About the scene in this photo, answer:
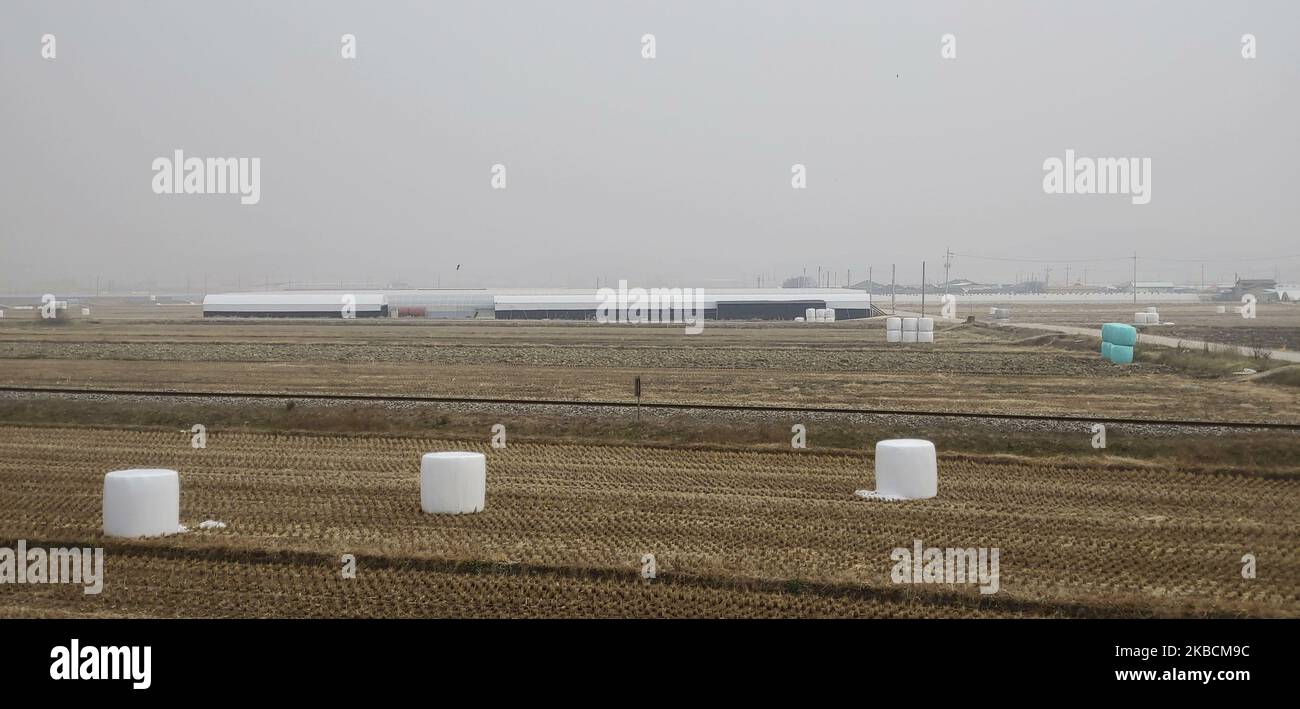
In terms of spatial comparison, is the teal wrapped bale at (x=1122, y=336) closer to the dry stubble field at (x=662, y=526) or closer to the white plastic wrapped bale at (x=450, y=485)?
the dry stubble field at (x=662, y=526)

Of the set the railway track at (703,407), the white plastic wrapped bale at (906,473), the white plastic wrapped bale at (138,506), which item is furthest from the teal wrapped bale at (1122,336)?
the white plastic wrapped bale at (138,506)

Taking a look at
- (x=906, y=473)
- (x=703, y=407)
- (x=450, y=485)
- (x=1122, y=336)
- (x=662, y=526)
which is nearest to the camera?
(x=662, y=526)

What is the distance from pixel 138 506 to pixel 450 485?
477 cm

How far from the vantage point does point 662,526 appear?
60.1 ft

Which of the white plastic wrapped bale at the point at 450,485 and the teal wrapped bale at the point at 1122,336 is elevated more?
the teal wrapped bale at the point at 1122,336

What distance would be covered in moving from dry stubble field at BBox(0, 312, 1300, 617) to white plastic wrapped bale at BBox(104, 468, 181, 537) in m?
0.39

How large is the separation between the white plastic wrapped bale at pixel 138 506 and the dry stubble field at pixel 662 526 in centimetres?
39

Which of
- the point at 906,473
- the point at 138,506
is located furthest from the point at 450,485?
the point at 906,473

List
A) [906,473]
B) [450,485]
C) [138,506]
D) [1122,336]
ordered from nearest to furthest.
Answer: [138,506] → [450,485] → [906,473] → [1122,336]

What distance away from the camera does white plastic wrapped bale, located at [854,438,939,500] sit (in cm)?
2050

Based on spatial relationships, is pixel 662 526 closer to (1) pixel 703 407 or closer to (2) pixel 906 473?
(2) pixel 906 473

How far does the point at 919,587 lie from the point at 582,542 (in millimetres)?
5062

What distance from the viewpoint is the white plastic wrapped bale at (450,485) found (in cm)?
1961
